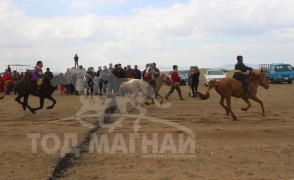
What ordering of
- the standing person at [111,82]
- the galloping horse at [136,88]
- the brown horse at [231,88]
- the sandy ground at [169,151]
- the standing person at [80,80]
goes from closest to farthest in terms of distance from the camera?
the sandy ground at [169,151]
the brown horse at [231,88]
the galloping horse at [136,88]
the standing person at [111,82]
the standing person at [80,80]

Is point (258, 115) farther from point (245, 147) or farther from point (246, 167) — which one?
point (246, 167)

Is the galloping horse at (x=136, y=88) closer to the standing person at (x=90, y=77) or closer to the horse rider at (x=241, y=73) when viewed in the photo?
the horse rider at (x=241, y=73)

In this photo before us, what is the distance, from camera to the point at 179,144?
31.9ft

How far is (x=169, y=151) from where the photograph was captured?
900cm

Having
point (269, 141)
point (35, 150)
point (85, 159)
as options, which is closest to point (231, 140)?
point (269, 141)

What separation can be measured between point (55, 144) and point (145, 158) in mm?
2614

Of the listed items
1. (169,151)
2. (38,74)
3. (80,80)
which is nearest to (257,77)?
(169,151)

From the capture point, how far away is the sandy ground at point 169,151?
740 centimetres

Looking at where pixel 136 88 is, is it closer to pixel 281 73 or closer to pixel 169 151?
pixel 169 151

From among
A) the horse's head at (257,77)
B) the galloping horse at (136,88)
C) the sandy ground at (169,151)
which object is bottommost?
the sandy ground at (169,151)

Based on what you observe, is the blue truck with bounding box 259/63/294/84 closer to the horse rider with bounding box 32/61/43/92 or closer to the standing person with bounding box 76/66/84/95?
the standing person with bounding box 76/66/84/95

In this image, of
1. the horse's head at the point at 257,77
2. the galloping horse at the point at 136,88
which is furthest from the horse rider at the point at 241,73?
the galloping horse at the point at 136,88

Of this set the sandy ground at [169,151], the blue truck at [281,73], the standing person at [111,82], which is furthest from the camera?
the blue truck at [281,73]

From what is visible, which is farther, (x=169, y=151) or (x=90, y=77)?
(x=90, y=77)
